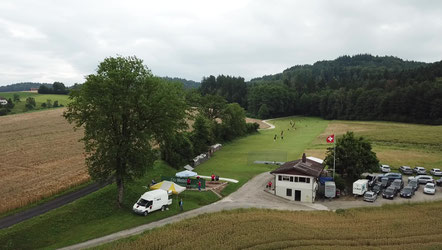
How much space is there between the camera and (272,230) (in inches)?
958

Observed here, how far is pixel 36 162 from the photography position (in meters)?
46.2

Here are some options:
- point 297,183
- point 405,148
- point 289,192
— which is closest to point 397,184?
point 297,183

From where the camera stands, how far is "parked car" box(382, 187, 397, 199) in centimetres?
3635

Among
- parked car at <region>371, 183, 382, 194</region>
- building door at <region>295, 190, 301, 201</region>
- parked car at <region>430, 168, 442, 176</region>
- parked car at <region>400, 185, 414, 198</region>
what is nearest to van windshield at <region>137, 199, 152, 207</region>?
building door at <region>295, 190, 301, 201</region>

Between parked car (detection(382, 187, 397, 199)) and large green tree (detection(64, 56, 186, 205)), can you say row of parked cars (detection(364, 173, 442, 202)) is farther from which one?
large green tree (detection(64, 56, 186, 205))

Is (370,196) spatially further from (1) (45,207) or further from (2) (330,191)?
(1) (45,207)

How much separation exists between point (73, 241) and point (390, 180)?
39.9 metres

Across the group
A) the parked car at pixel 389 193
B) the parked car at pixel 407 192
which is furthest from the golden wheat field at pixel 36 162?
the parked car at pixel 407 192

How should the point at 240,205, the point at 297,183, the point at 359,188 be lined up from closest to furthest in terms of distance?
the point at 240,205, the point at 359,188, the point at 297,183

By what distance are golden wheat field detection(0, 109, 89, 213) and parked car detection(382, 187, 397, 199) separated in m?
37.6

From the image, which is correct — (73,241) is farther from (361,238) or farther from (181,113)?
(361,238)

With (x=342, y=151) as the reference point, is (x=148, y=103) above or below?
above

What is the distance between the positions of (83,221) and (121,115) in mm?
10951

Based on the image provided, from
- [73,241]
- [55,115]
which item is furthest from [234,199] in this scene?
[55,115]
